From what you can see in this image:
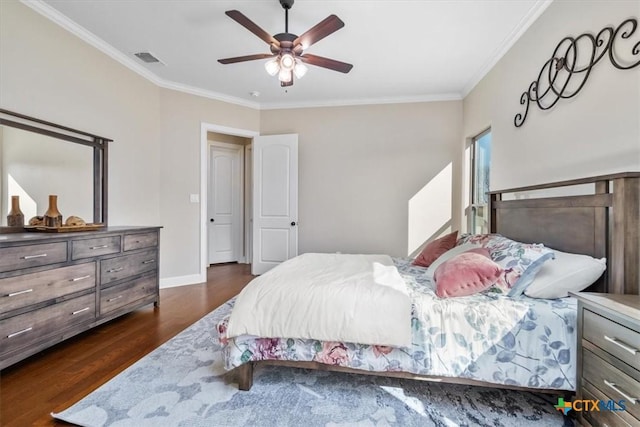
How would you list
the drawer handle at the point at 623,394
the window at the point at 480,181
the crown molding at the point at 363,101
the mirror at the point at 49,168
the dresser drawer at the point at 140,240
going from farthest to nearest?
the crown molding at the point at 363,101 → the window at the point at 480,181 → the dresser drawer at the point at 140,240 → the mirror at the point at 49,168 → the drawer handle at the point at 623,394

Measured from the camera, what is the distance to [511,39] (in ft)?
8.70

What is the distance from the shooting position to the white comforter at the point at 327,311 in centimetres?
150

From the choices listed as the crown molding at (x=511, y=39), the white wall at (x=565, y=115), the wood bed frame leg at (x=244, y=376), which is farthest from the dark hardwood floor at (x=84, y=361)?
the crown molding at (x=511, y=39)

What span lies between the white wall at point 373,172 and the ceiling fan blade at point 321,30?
229 cm

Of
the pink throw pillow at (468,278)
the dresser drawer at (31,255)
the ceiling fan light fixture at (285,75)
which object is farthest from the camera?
the ceiling fan light fixture at (285,75)

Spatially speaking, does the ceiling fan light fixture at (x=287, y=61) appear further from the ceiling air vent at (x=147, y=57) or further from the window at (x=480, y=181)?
the window at (x=480, y=181)

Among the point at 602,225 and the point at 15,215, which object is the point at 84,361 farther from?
the point at 602,225

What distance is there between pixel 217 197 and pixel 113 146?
2454 mm

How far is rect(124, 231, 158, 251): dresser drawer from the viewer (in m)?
2.68

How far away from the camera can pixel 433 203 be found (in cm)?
412

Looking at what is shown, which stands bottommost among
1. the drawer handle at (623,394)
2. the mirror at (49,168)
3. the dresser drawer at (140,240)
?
the drawer handle at (623,394)

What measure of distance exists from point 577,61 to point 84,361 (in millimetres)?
3952

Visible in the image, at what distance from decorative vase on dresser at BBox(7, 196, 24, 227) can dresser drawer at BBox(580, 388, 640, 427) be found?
3.75m

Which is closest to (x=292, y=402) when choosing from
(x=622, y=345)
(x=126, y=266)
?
(x=622, y=345)
